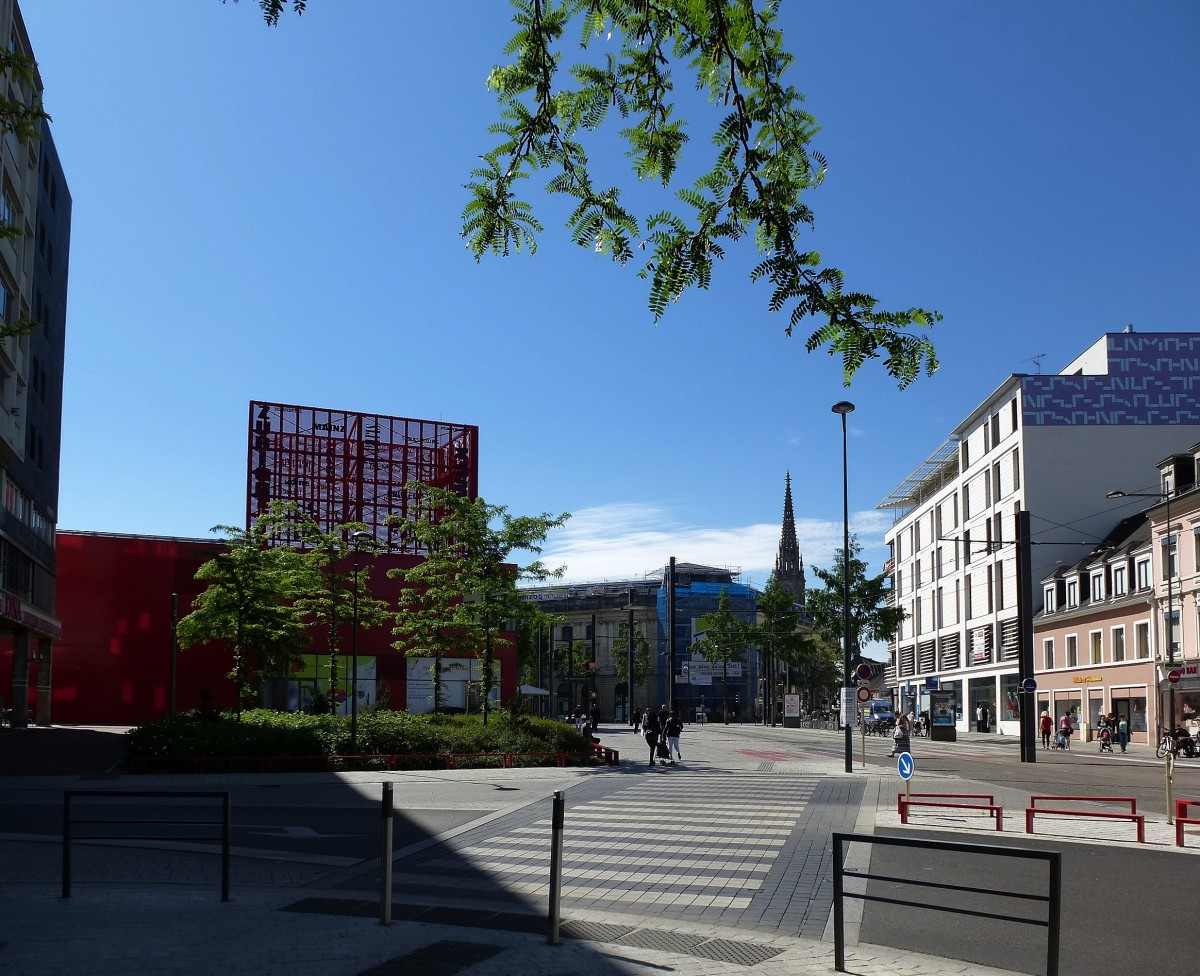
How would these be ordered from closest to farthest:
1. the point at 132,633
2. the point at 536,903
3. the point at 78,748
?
the point at 536,903
the point at 78,748
the point at 132,633

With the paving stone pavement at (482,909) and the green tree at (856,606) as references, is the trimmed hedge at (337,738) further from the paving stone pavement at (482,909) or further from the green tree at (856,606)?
the green tree at (856,606)

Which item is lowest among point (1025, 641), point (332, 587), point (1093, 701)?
point (1093, 701)

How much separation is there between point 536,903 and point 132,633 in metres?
50.0

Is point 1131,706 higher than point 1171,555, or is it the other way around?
point 1171,555

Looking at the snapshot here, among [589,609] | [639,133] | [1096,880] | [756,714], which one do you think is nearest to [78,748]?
[1096,880]

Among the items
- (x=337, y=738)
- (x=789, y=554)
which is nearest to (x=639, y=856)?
(x=337, y=738)

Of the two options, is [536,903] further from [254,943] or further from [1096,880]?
[1096,880]

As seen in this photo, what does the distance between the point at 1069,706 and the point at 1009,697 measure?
295 inches

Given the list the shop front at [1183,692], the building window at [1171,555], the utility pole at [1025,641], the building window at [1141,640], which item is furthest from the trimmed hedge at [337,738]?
the building window at [1141,640]

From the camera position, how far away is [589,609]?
12519 cm

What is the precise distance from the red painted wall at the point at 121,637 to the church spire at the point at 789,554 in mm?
110159

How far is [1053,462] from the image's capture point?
61.7 m

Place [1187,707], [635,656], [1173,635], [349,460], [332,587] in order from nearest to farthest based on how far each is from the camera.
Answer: [332,587], [1187,707], [1173,635], [349,460], [635,656]

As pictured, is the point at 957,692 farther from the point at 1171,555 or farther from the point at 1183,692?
the point at 1171,555
